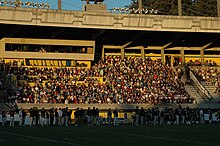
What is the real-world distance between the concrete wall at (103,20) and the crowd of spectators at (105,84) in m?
4.65

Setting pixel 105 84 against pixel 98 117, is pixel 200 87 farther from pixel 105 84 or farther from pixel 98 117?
pixel 98 117

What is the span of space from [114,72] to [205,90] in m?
9.87

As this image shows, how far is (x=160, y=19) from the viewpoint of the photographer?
53.6m

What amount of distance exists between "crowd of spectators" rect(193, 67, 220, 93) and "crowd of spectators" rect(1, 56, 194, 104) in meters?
3.00

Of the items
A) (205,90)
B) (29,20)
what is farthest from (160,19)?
(29,20)


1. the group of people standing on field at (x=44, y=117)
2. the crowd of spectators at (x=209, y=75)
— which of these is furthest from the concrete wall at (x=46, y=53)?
the group of people standing on field at (x=44, y=117)

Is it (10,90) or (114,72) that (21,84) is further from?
(114,72)

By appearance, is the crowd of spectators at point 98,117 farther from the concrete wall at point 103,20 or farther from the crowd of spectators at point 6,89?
the concrete wall at point 103,20

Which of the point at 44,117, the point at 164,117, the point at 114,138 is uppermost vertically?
the point at 114,138

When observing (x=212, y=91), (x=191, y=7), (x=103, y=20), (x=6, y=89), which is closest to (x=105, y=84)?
(x=103, y=20)

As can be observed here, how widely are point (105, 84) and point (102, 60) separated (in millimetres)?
7211

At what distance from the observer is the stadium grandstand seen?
4606 centimetres

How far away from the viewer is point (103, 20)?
2023 inches

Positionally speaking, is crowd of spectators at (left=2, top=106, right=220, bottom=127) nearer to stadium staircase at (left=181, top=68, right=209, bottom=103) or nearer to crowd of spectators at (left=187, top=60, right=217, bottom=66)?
stadium staircase at (left=181, top=68, right=209, bottom=103)
